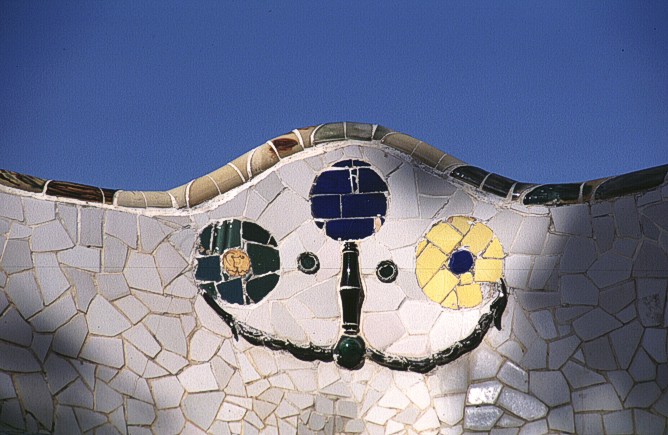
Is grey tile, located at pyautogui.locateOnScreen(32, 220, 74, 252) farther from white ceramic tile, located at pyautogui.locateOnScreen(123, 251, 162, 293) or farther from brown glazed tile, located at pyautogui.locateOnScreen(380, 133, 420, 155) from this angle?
brown glazed tile, located at pyautogui.locateOnScreen(380, 133, 420, 155)

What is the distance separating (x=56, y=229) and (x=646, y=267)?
3.00 metres

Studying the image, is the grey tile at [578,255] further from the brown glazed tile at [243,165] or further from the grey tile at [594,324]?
the brown glazed tile at [243,165]

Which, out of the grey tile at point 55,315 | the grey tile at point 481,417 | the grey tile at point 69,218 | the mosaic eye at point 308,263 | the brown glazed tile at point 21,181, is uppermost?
the brown glazed tile at point 21,181

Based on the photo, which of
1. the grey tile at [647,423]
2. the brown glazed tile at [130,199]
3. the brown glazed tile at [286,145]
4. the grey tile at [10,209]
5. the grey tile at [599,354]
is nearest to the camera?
the grey tile at [647,423]

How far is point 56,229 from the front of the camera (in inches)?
244

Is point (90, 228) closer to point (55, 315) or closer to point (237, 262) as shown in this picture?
point (55, 315)

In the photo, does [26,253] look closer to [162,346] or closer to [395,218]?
[162,346]

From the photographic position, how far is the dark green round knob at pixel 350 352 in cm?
622

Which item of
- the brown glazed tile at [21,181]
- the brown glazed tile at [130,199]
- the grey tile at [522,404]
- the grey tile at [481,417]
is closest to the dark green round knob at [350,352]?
the grey tile at [481,417]

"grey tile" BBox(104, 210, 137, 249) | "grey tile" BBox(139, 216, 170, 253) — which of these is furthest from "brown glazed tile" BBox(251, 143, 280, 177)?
"grey tile" BBox(104, 210, 137, 249)

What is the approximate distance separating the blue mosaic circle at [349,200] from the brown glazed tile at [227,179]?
400mm

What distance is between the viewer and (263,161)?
6375mm

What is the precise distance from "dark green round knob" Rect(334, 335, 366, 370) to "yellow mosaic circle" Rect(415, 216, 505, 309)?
446 mm

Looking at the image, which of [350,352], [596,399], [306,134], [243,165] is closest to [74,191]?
[243,165]
